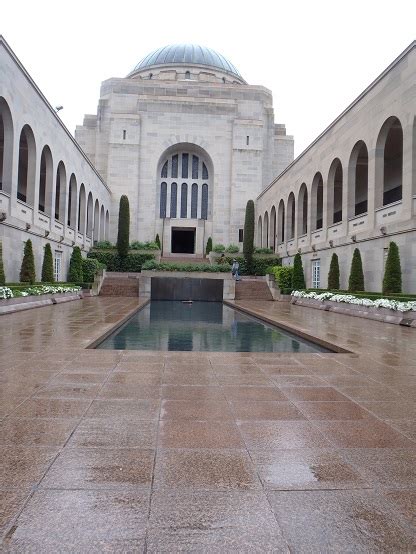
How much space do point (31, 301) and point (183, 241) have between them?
29927 millimetres

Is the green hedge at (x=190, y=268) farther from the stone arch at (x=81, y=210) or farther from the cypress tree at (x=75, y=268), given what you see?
the stone arch at (x=81, y=210)

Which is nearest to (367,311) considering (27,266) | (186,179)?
(27,266)

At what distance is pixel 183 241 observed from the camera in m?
43.9

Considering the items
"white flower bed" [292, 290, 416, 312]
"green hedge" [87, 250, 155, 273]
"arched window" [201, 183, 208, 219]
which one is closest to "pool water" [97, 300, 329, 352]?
"white flower bed" [292, 290, 416, 312]

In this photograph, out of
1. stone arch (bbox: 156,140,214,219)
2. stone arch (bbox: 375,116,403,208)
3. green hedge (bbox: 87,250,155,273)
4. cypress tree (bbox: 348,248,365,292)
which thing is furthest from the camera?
stone arch (bbox: 156,140,214,219)

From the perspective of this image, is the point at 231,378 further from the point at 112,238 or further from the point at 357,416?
the point at 112,238

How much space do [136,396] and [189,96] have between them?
42.2m

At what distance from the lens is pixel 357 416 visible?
3514 mm

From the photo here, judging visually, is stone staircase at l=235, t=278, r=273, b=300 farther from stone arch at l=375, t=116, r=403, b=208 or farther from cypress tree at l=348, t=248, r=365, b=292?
stone arch at l=375, t=116, r=403, b=208

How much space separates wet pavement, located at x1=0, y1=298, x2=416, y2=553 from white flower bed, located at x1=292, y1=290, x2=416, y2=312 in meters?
7.80

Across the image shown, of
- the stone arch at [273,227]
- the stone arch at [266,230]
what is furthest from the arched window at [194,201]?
the stone arch at [273,227]

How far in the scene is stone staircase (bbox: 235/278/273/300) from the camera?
25.1m

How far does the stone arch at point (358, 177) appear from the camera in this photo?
21031 millimetres

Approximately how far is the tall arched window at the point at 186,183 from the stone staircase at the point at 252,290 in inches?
661
